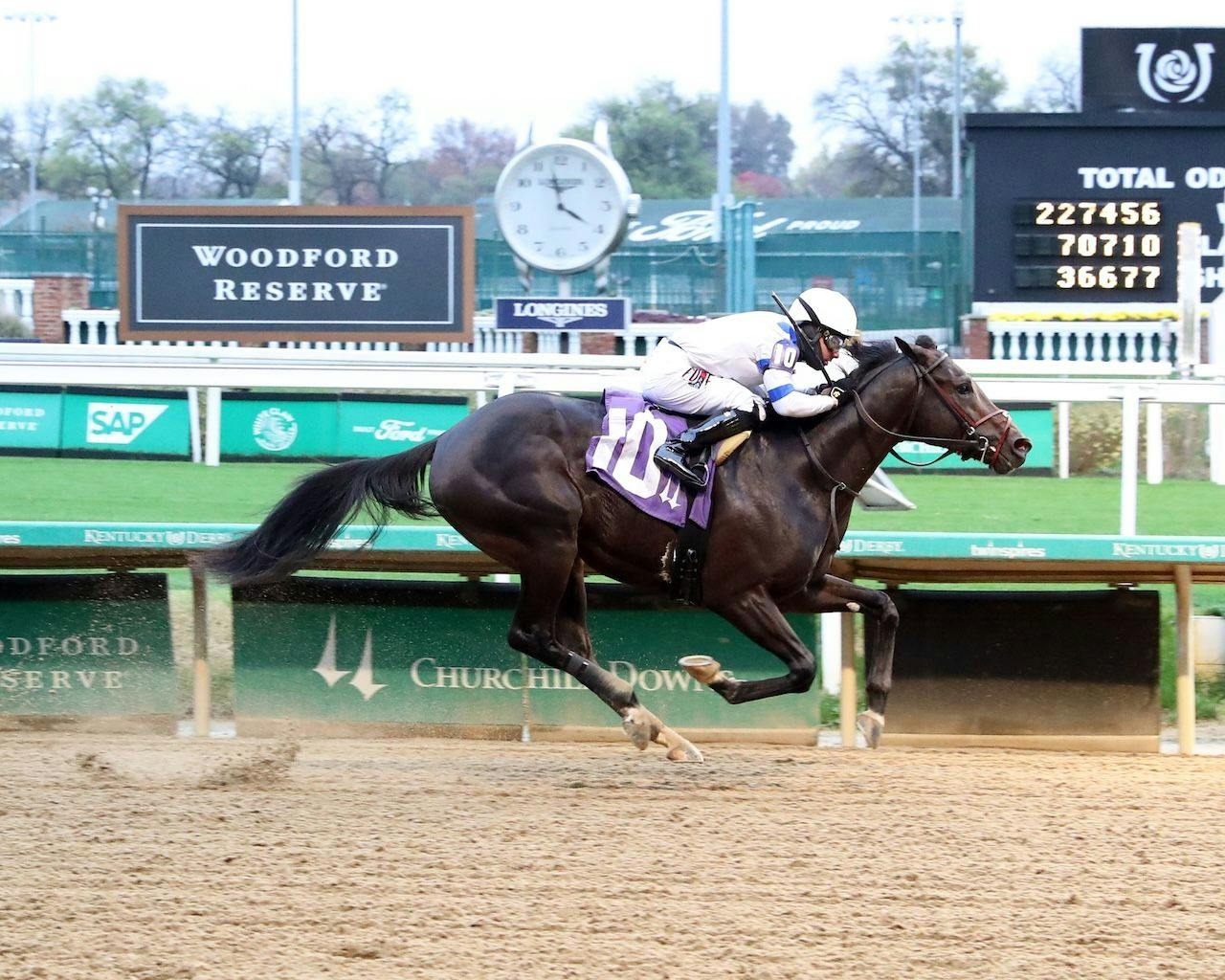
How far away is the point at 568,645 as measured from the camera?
6.17 meters

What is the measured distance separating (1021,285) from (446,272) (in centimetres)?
581

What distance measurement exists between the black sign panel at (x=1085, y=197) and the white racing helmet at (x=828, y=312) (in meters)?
7.57

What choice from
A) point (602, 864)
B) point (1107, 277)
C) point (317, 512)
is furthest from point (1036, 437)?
point (602, 864)

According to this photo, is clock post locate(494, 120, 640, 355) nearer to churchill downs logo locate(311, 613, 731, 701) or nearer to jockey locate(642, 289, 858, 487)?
churchill downs logo locate(311, 613, 731, 701)

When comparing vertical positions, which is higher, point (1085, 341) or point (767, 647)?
A: point (1085, 341)

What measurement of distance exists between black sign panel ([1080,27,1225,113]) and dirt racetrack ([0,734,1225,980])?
901 centimetres

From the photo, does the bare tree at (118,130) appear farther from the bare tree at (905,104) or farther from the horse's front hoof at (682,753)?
the horse's front hoof at (682,753)

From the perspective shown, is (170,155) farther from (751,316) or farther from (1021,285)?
(751,316)

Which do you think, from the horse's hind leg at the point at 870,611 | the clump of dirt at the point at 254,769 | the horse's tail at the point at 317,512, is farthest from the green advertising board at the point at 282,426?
the horse's hind leg at the point at 870,611

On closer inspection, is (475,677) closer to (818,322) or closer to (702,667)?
(702,667)

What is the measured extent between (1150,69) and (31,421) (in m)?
9.54

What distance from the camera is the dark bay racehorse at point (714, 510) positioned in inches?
231

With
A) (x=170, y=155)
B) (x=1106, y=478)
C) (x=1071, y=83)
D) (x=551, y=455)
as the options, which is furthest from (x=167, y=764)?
(x=1071, y=83)

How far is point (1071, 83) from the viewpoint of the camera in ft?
182
